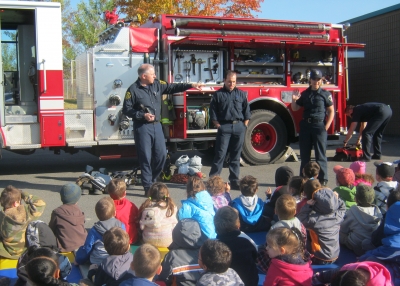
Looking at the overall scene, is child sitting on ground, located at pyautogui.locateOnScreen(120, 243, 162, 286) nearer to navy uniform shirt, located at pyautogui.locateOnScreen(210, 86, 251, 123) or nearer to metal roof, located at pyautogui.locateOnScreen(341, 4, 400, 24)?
navy uniform shirt, located at pyautogui.locateOnScreen(210, 86, 251, 123)

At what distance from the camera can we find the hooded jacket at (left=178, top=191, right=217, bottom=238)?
189 inches

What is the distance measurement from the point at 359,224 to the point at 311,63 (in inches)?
257

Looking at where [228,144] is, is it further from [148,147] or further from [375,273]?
[375,273]

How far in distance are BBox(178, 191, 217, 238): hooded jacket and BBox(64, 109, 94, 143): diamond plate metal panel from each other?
183 inches

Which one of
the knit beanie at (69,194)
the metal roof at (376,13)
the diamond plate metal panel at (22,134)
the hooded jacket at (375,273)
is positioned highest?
the metal roof at (376,13)

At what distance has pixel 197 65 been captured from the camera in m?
9.85

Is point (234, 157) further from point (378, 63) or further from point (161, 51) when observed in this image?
point (378, 63)

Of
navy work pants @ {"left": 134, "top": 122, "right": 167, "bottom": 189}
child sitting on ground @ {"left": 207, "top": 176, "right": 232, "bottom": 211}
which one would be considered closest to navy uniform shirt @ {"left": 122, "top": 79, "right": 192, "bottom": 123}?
navy work pants @ {"left": 134, "top": 122, "right": 167, "bottom": 189}

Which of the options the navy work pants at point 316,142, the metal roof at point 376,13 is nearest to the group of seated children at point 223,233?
the navy work pants at point 316,142

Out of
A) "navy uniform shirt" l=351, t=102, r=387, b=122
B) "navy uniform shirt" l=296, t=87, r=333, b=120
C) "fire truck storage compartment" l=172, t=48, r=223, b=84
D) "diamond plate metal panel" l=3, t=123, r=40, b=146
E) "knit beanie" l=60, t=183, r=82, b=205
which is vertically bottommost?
"knit beanie" l=60, t=183, r=82, b=205

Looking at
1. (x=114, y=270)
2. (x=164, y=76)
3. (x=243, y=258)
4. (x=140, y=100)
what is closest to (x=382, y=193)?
(x=243, y=258)

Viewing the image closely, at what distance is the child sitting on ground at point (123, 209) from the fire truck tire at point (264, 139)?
5.19 meters

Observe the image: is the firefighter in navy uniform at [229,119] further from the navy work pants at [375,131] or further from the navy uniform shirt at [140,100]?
the navy work pants at [375,131]

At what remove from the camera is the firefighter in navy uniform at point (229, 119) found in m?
7.80
